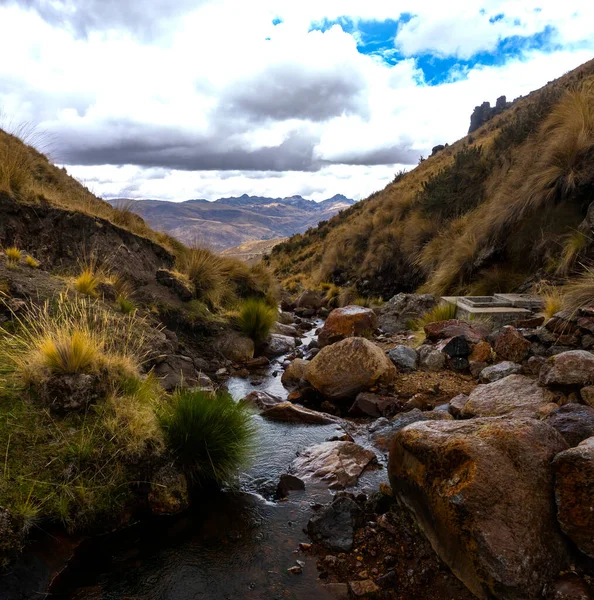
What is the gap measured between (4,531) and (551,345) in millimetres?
6467

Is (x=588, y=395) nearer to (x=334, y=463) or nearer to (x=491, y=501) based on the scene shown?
(x=491, y=501)

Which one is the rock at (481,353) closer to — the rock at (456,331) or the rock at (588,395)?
the rock at (456,331)

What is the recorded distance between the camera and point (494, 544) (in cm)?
269

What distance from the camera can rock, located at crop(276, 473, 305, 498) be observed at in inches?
177

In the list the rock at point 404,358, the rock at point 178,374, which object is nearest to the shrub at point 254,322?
the rock at point 178,374

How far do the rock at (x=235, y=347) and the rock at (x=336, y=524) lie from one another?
19.9 ft

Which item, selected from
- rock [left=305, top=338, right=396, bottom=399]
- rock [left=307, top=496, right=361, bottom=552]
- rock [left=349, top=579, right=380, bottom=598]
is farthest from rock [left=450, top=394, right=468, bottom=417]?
rock [left=349, top=579, right=380, bottom=598]

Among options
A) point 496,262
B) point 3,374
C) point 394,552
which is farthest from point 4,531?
point 496,262

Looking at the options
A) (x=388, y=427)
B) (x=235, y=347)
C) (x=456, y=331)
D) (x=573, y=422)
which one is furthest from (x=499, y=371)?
(x=235, y=347)

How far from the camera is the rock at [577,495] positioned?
2645 mm

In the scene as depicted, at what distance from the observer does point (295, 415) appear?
20.9 ft

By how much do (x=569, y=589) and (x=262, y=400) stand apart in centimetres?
493

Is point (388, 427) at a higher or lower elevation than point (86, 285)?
lower

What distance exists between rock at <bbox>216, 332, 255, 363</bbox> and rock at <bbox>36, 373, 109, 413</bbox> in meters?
5.52
